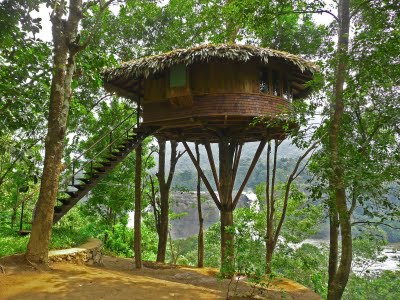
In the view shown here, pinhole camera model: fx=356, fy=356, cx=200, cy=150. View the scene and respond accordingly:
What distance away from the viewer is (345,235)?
24.8ft

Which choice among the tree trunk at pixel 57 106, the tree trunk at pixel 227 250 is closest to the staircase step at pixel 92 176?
the tree trunk at pixel 57 106

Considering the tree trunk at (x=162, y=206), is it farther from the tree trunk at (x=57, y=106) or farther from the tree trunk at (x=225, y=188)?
the tree trunk at (x=57, y=106)

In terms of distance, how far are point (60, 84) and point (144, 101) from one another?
3.93 m

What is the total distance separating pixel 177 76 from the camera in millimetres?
10734

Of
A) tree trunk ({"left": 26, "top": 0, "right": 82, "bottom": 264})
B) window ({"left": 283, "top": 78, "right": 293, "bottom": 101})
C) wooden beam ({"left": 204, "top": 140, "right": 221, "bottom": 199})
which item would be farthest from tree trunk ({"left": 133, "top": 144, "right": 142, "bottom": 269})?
window ({"left": 283, "top": 78, "right": 293, "bottom": 101})

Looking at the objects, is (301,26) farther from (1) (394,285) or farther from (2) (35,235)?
(1) (394,285)

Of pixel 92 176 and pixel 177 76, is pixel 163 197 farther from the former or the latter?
pixel 177 76

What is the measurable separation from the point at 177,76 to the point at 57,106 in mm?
3792

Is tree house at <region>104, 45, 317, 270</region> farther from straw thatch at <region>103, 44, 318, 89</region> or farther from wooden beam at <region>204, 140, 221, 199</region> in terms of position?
wooden beam at <region>204, 140, 221, 199</region>

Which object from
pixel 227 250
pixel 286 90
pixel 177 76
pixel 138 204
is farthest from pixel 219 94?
pixel 227 250

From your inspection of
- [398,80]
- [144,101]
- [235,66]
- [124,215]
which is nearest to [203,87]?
[235,66]

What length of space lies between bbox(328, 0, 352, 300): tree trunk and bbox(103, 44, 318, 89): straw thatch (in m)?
2.27

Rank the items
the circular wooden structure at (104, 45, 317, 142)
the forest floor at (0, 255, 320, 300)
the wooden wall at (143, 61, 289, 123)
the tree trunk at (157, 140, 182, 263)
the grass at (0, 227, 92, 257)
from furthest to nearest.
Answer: the tree trunk at (157, 140, 182, 263) < the wooden wall at (143, 61, 289, 123) < the circular wooden structure at (104, 45, 317, 142) < the grass at (0, 227, 92, 257) < the forest floor at (0, 255, 320, 300)

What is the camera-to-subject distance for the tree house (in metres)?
10.3
